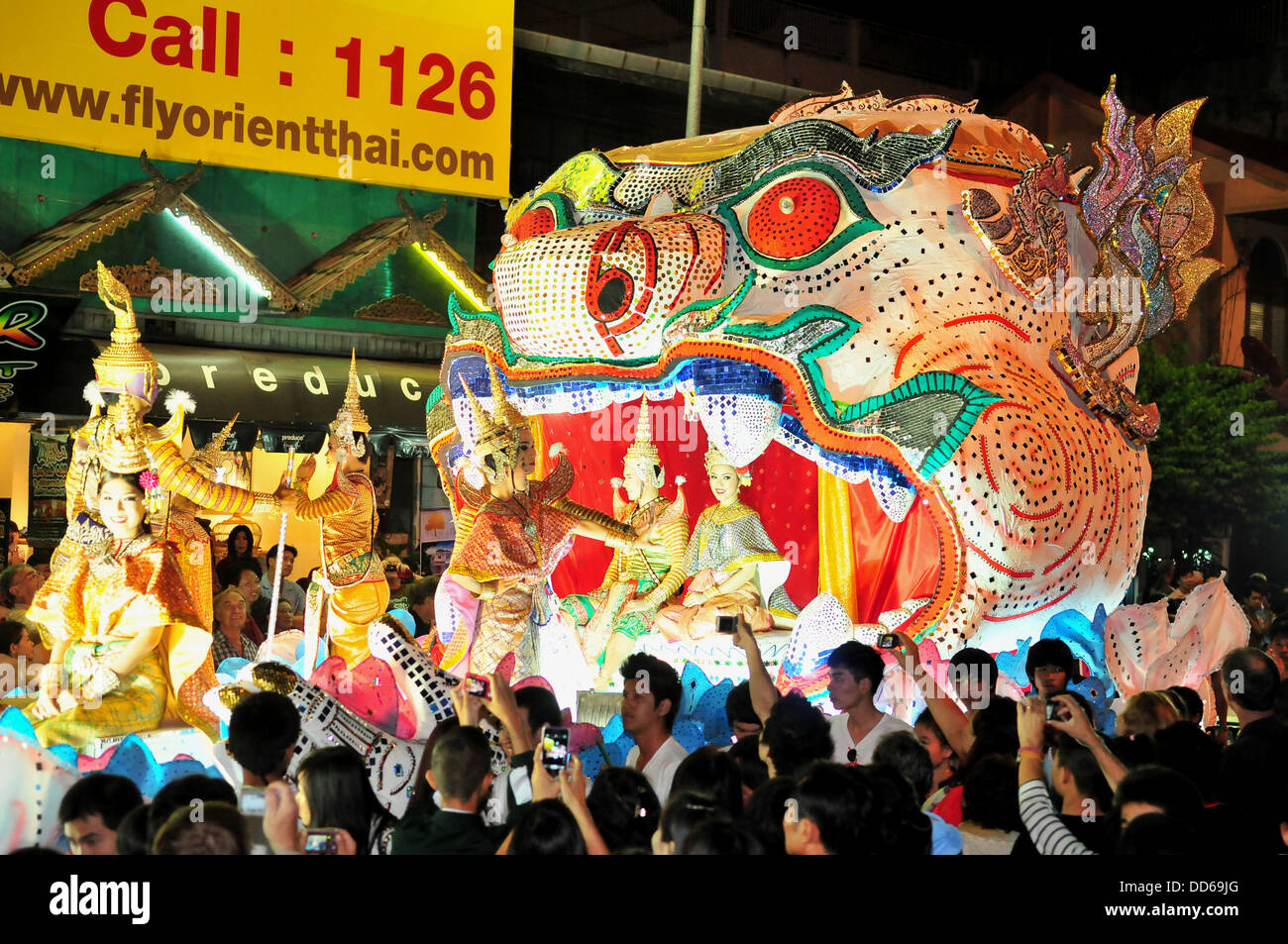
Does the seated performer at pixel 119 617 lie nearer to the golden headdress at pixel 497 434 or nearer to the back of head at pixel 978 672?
the golden headdress at pixel 497 434

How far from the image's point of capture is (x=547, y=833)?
370 cm

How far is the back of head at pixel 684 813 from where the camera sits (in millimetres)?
3799

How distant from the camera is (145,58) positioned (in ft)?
44.7

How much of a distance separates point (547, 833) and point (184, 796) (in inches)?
38.9

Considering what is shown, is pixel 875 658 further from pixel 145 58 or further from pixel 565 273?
pixel 145 58

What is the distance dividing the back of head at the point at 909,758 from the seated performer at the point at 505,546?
3.90 m

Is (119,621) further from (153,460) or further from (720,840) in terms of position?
(720,840)

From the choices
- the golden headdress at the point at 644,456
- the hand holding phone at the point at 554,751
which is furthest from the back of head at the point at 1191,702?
the golden headdress at the point at 644,456

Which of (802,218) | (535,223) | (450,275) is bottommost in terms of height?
(802,218)

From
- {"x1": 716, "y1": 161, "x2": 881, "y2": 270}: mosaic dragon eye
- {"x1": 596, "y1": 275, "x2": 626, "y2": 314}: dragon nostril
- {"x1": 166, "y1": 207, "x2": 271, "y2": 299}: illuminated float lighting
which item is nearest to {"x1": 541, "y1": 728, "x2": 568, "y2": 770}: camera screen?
{"x1": 596, "y1": 275, "x2": 626, "y2": 314}: dragon nostril

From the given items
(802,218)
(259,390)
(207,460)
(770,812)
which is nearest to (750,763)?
(770,812)

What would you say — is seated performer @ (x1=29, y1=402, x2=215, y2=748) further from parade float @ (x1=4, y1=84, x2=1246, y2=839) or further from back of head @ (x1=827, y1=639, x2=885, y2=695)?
back of head @ (x1=827, y1=639, x2=885, y2=695)
